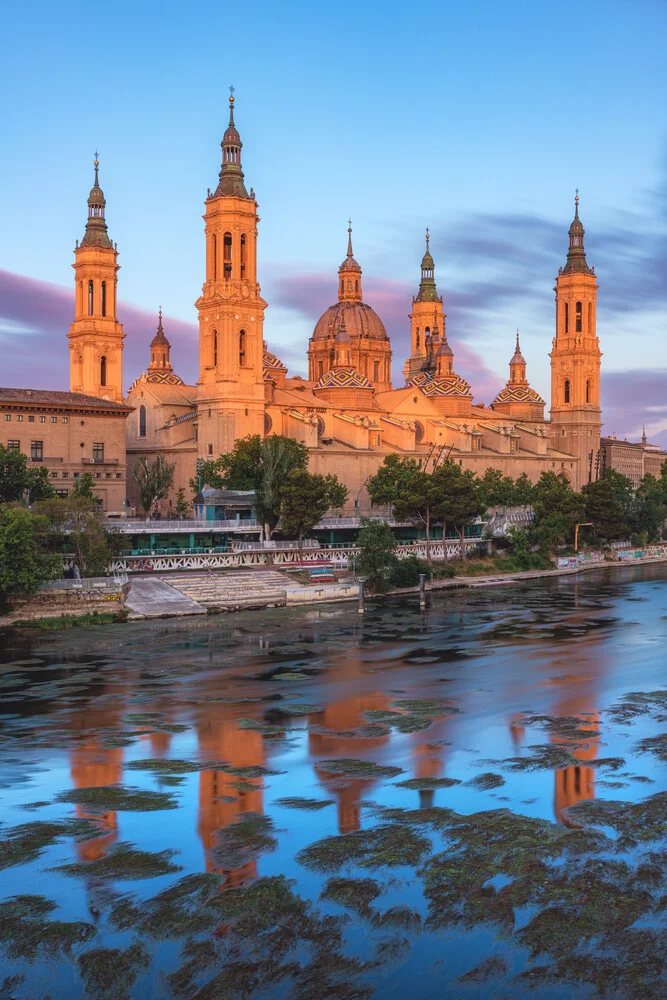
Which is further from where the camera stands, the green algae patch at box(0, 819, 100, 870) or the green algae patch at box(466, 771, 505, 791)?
the green algae patch at box(466, 771, 505, 791)

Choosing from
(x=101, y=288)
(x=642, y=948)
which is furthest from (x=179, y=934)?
(x=101, y=288)

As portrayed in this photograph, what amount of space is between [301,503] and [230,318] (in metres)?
19.5

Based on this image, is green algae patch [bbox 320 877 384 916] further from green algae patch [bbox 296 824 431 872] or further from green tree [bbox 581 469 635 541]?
green tree [bbox 581 469 635 541]

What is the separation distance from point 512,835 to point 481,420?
88257 millimetres

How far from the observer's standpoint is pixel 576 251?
378 feet

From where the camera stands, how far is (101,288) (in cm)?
8388

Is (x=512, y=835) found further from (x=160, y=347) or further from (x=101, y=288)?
(x=160, y=347)

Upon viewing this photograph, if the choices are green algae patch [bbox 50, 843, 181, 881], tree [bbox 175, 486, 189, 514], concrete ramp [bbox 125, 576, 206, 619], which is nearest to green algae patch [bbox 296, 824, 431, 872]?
green algae patch [bbox 50, 843, 181, 881]

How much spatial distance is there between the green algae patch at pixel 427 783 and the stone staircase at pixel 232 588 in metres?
29.1

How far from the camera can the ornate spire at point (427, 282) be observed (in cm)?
11919

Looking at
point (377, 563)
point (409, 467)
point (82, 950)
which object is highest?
point (409, 467)

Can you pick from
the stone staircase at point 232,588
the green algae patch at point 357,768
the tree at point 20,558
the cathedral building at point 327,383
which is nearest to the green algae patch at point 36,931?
the green algae patch at point 357,768

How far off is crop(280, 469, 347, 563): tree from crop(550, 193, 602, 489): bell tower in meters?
54.0

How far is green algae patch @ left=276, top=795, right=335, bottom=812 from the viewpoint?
22859 millimetres
